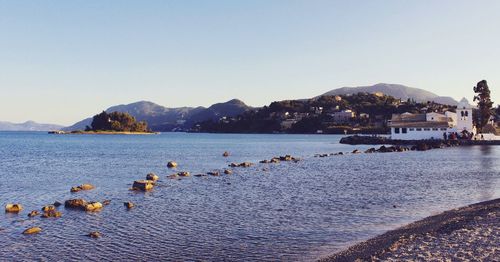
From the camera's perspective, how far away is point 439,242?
676 inches

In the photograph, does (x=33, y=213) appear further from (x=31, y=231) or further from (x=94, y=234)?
(x=94, y=234)

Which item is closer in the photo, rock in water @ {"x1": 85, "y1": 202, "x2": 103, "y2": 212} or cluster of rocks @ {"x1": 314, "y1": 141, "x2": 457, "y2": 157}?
rock in water @ {"x1": 85, "y1": 202, "x2": 103, "y2": 212}

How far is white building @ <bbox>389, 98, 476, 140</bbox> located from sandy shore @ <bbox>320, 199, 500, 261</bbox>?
9212cm

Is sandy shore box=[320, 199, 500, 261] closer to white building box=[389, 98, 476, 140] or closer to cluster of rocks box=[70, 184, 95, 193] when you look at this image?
cluster of rocks box=[70, 184, 95, 193]

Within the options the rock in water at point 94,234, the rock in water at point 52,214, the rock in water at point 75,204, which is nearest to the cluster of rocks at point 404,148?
the rock in water at point 75,204

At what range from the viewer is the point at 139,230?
73.4 ft

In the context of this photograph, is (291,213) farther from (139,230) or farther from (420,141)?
(420,141)

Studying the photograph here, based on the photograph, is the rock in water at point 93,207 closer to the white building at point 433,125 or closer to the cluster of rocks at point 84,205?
the cluster of rocks at point 84,205

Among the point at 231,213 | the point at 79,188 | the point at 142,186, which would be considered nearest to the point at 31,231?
the point at 231,213

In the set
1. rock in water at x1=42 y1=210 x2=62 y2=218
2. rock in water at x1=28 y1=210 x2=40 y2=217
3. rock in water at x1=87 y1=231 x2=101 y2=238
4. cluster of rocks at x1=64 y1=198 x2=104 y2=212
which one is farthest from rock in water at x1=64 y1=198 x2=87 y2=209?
rock in water at x1=87 y1=231 x2=101 y2=238

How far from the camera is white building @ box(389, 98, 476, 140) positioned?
107 m

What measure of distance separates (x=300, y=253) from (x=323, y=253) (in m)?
0.90

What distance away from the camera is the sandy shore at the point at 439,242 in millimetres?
15016

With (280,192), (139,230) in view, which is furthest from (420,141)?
(139,230)
